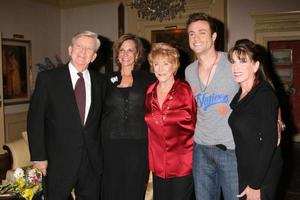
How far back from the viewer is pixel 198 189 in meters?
2.29

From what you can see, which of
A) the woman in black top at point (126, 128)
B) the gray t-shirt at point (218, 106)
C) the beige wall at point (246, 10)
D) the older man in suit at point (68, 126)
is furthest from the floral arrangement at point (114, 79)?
the beige wall at point (246, 10)

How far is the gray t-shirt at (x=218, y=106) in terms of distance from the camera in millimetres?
2115

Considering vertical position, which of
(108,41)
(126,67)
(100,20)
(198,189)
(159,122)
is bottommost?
(198,189)

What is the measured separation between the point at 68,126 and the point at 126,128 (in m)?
0.43

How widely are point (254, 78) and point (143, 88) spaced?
896 millimetres

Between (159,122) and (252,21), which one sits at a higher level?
(252,21)

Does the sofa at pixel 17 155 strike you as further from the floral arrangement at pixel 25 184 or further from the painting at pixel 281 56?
the painting at pixel 281 56

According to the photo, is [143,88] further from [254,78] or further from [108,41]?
[108,41]

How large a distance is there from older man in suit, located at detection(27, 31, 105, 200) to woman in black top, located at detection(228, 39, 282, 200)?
0.97 metres

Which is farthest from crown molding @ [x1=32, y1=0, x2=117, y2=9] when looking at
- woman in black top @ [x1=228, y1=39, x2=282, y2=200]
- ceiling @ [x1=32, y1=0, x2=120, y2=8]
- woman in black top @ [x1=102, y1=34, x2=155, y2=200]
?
woman in black top @ [x1=228, y1=39, x2=282, y2=200]

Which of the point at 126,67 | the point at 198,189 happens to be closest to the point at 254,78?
the point at 198,189

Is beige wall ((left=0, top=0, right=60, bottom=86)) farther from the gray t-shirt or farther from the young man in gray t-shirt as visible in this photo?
the gray t-shirt

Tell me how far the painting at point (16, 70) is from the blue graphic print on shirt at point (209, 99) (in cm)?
525

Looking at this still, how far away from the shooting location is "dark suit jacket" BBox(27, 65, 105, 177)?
88.8 inches
